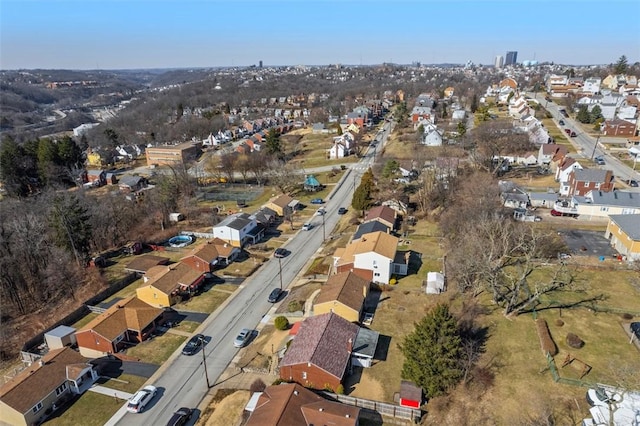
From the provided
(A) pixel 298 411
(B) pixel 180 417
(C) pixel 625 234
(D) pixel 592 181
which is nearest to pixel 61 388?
(B) pixel 180 417

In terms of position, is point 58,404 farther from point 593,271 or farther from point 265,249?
point 593,271

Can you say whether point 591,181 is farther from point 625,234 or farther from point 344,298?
point 344,298

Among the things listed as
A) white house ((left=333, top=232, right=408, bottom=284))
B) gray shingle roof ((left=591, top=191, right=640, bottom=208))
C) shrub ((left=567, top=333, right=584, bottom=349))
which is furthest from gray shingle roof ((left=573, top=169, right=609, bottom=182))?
shrub ((left=567, top=333, right=584, bottom=349))

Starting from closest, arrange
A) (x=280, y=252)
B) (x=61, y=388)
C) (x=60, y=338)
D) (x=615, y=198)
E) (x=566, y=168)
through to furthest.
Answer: (x=61, y=388)
(x=60, y=338)
(x=280, y=252)
(x=615, y=198)
(x=566, y=168)

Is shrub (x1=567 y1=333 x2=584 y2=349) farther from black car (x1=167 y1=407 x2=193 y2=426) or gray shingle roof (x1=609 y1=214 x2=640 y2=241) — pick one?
black car (x1=167 y1=407 x2=193 y2=426)

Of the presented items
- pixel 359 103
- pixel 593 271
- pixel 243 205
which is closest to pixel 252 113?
pixel 359 103

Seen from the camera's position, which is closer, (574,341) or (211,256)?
(574,341)
